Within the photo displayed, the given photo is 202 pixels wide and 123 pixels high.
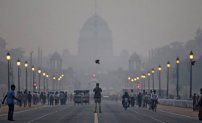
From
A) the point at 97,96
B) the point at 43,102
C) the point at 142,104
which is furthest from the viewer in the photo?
the point at 43,102

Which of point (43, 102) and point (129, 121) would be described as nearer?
point (129, 121)

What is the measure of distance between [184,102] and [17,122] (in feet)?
114

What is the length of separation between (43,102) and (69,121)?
182 ft

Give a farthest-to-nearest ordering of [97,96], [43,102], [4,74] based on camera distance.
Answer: [4,74]
[43,102]
[97,96]

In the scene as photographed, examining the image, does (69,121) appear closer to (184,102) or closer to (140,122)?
(140,122)

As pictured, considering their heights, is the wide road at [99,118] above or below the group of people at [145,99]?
below

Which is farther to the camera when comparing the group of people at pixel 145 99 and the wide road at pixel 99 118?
the group of people at pixel 145 99

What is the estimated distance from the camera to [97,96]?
229 feet

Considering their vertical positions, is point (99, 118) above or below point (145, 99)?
below

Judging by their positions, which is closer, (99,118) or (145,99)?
(99,118)

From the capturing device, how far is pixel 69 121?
5388 cm

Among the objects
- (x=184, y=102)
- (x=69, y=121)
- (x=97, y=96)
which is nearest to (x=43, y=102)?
(x=184, y=102)

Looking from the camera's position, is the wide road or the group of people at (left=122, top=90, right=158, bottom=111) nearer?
the wide road

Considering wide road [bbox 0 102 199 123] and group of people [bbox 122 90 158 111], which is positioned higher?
group of people [bbox 122 90 158 111]
